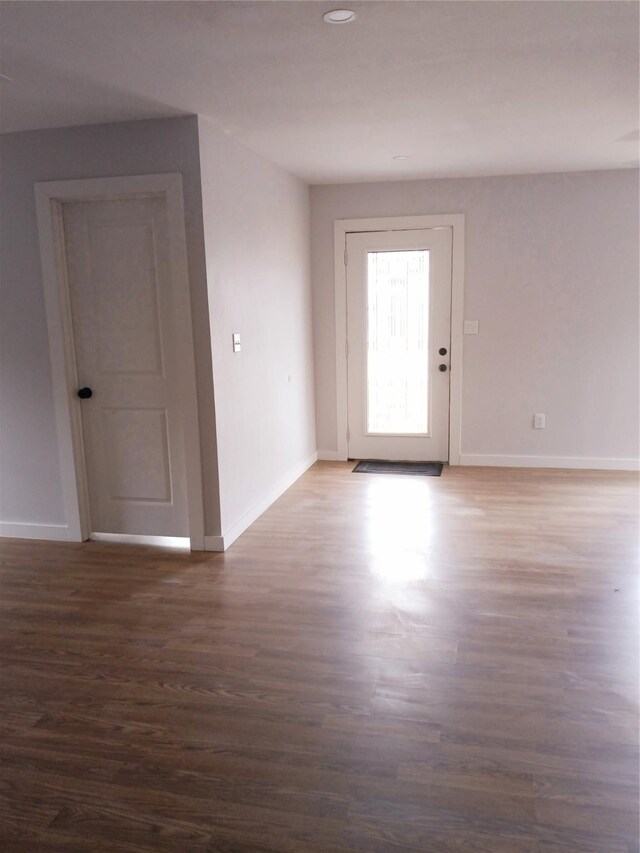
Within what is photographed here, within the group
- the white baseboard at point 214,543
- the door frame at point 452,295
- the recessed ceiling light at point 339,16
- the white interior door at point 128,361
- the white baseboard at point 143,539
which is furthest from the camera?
the door frame at point 452,295

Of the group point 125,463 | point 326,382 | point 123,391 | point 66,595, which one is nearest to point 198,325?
point 123,391

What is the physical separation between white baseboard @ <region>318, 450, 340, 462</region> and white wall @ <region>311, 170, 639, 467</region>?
1.17 m

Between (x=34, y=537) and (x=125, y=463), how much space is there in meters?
0.79

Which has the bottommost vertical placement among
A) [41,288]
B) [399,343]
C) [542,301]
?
[399,343]

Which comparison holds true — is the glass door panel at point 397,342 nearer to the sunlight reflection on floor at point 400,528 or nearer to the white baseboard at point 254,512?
the sunlight reflection on floor at point 400,528

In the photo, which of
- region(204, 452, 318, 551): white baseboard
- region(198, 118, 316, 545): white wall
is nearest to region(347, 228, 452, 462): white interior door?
region(198, 118, 316, 545): white wall

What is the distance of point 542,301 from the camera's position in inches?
213

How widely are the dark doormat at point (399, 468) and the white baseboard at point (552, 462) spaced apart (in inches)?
12.5

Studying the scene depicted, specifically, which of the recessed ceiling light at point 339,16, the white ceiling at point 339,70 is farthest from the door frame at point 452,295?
the recessed ceiling light at point 339,16

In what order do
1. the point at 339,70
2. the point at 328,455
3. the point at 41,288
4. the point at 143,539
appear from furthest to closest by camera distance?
the point at 328,455 → the point at 143,539 → the point at 41,288 → the point at 339,70

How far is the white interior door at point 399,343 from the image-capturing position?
5.55 meters

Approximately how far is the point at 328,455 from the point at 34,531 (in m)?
2.74

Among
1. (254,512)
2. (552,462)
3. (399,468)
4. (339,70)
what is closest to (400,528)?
(254,512)

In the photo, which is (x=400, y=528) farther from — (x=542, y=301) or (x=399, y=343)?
(x=542, y=301)
